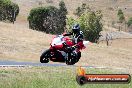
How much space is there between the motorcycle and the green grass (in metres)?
13.2

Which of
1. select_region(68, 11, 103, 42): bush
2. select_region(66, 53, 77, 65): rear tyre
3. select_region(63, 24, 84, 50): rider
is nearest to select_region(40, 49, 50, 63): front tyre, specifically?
select_region(66, 53, 77, 65): rear tyre

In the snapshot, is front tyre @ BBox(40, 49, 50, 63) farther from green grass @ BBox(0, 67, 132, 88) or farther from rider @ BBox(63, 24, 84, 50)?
green grass @ BBox(0, 67, 132, 88)

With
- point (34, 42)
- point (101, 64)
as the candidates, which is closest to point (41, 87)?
point (34, 42)

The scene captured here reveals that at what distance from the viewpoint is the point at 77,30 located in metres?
10.1

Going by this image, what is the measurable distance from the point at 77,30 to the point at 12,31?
87.9m

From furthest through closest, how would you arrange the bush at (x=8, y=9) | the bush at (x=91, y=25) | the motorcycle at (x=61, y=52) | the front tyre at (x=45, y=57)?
the bush at (x=91, y=25), the bush at (x=8, y=9), the front tyre at (x=45, y=57), the motorcycle at (x=61, y=52)

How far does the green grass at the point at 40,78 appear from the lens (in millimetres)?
26250

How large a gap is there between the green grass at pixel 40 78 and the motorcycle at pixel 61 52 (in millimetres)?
13212

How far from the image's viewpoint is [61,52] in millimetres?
10266

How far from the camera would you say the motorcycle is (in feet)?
33.1

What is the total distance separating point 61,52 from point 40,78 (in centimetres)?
2205

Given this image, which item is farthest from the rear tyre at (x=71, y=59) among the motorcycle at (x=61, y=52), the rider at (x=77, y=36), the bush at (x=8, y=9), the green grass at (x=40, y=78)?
the bush at (x=8, y=9)

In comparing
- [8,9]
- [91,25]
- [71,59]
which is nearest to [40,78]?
[71,59]

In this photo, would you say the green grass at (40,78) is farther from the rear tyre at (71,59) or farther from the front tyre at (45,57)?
the rear tyre at (71,59)
